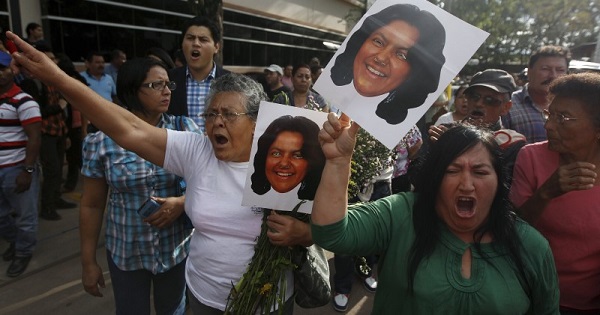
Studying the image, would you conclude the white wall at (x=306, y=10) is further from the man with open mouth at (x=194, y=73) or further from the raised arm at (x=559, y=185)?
the raised arm at (x=559, y=185)

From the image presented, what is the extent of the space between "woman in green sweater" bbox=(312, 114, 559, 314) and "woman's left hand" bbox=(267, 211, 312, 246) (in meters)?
0.18

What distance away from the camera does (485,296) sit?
1.38 metres

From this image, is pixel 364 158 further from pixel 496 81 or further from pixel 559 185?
pixel 496 81

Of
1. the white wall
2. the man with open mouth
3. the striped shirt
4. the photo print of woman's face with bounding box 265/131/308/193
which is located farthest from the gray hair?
the white wall

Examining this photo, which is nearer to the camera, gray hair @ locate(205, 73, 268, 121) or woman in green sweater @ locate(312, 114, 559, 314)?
woman in green sweater @ locate(312, 114, 559, 314)

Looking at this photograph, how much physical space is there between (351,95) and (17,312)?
331 cm

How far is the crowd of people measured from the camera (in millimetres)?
1415

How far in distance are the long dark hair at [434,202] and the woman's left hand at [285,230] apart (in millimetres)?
409

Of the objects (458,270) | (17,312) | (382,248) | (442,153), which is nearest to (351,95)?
(442,153)

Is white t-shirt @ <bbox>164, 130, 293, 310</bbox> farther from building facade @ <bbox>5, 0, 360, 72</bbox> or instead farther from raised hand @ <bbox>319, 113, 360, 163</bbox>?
building facade @ <bbox>5, 0, 360, 72</bbox>

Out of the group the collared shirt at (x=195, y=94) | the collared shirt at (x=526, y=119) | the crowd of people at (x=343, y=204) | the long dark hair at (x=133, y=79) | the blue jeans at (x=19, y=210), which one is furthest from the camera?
the blue jeans at (x=19, y=210)

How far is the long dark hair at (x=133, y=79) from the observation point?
7.02 feet

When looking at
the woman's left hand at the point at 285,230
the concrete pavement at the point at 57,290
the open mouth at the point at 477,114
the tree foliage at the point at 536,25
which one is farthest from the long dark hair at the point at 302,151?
the tree foliage at the point at 536,25

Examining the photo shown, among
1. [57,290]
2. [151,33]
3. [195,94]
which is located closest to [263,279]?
[195,94]
